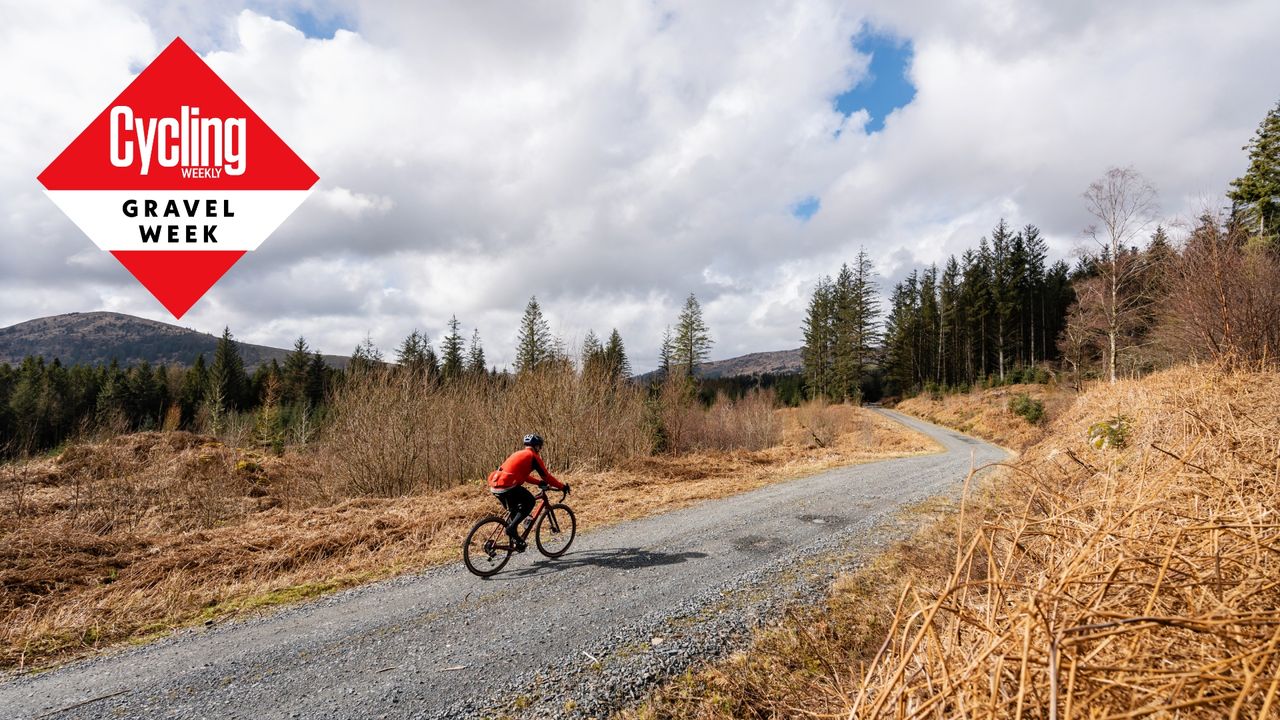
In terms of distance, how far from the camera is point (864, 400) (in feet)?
171

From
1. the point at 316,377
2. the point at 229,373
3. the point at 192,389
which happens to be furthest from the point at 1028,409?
the point at 192,389

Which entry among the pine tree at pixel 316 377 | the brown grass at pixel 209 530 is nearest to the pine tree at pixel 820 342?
the brown grass at pixel 209 530

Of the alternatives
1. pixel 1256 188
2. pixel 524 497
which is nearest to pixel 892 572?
pixel 524 497

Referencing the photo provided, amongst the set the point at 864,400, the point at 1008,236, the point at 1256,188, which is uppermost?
the point at 1008,236

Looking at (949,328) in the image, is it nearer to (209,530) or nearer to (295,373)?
(209,530)

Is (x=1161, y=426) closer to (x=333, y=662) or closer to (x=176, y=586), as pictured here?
(x=333, y=662)

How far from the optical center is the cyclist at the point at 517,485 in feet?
21.3

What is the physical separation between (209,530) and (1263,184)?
41.8 meters

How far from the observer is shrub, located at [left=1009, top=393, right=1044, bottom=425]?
77.2ft

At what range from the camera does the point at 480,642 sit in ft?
14.4

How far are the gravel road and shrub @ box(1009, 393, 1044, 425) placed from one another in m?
22.5

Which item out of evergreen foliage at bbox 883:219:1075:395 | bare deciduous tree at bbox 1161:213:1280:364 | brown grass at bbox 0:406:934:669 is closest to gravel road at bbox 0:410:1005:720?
brown grass at bbox 0:406:934:669

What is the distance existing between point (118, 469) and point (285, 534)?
32.8ft

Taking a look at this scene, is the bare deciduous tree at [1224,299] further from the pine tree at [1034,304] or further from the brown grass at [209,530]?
the pine tree at [1034,304]
